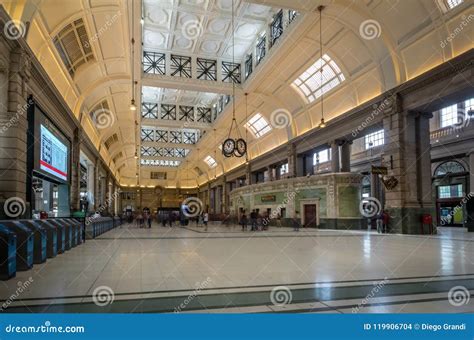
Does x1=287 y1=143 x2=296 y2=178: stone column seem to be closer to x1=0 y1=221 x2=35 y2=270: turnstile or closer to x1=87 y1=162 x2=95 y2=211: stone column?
x1=87 y1=162 x2=95 y2=211: stone column

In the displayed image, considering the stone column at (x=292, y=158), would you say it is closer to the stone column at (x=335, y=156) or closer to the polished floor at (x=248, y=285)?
the stone column at (x=335, y=156)

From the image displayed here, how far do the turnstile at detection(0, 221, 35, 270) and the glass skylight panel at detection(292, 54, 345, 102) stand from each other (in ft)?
51.9

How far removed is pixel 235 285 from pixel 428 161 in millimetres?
13541

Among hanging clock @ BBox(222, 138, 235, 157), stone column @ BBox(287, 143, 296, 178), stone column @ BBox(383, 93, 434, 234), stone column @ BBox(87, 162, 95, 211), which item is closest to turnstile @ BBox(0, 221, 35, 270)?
hanging clock @ BBox(222, 138, 235, 157)

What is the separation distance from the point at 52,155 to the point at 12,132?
151 inches

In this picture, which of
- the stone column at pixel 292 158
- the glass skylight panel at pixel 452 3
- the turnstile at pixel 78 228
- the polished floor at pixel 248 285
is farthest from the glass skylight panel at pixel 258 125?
the polished floor at pixel 248 285

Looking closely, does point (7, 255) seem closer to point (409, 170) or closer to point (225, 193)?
point (409, 170)

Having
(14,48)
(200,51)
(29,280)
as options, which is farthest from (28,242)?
(200,51)

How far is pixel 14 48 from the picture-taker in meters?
9.88

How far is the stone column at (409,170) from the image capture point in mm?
15398

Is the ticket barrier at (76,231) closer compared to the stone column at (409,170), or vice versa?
the ticket barrier at (76,231)

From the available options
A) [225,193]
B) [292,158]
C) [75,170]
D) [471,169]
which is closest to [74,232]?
[75,170]

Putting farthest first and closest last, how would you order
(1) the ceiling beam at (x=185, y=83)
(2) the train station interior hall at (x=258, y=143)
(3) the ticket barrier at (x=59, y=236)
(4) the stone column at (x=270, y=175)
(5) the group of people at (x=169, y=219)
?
(4) the stone column at (x=270, y=175), (5) the group of people at (x=169, y=219), (1) the ceiling beam at (x=185, y=83), (3) the ticket barrier at (x=59, y=236), (2) the train station interior hall at (x=258, y=143)

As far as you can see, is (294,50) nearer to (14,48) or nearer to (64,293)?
(14,48)
